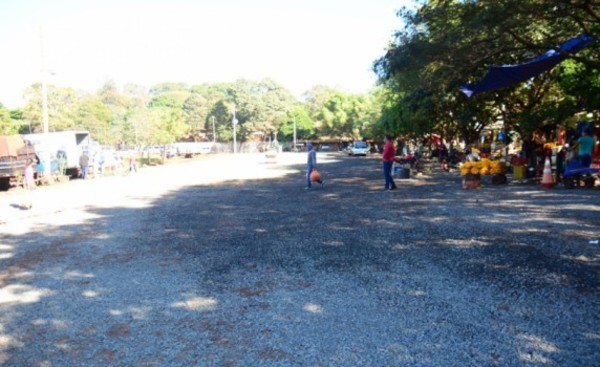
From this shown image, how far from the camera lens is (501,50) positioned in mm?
12656

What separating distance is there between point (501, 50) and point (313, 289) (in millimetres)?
9988

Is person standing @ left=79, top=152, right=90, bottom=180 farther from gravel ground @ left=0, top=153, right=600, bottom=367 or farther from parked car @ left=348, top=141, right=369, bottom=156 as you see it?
parked car @ left=348, top=141, right=369, bottom=156

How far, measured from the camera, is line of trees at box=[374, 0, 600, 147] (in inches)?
424

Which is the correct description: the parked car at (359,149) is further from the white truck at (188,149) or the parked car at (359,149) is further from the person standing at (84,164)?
the person standing at (84,164)

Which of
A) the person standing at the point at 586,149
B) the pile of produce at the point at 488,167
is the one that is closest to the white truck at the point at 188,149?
the pile of produce at the point at 488,167

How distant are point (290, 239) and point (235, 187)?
10.9m

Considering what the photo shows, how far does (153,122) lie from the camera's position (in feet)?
151

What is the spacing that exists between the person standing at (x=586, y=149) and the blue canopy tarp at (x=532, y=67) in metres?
2.19

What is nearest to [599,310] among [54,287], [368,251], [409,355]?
[409,355]

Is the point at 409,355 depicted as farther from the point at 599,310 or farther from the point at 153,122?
the point at 153,122

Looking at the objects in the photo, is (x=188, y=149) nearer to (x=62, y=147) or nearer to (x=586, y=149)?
(x=62, y=147)

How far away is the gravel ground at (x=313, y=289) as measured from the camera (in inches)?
155

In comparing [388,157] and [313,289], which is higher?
[388,157]

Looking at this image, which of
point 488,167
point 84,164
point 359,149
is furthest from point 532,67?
point 359,149
